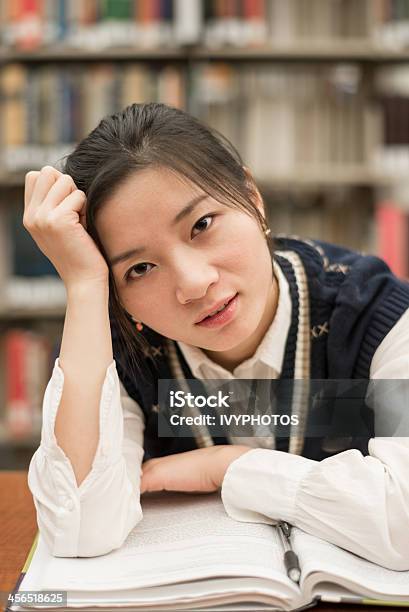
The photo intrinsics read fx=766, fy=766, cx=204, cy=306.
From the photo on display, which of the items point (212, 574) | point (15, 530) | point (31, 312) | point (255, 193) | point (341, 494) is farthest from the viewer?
point (31, 312)

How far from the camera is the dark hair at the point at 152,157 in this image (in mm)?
843

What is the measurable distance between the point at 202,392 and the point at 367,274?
34cm

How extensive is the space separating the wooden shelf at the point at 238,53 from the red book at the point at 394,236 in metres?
0.52

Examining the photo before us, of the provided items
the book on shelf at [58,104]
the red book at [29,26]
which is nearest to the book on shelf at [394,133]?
the book on shelf at [58,104]

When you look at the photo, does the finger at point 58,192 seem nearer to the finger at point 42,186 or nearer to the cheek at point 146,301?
the finger at point 42,186

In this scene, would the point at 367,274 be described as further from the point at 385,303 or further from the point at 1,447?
the point at 1,447

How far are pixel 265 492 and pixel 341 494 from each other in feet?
0.28

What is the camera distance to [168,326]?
2.86ft

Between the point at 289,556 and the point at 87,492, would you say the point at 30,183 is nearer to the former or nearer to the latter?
the point at 87,492

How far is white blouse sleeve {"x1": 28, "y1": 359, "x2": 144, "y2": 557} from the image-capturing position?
76 cm

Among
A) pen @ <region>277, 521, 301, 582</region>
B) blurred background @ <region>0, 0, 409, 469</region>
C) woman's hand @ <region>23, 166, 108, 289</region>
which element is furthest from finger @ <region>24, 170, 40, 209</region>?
blurred background @ <region>0, 0, 409, 469</region>

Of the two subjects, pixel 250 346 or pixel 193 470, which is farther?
pixel 250 346

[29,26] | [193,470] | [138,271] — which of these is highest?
[29,26]

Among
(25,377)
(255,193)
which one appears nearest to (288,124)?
(25,377)
